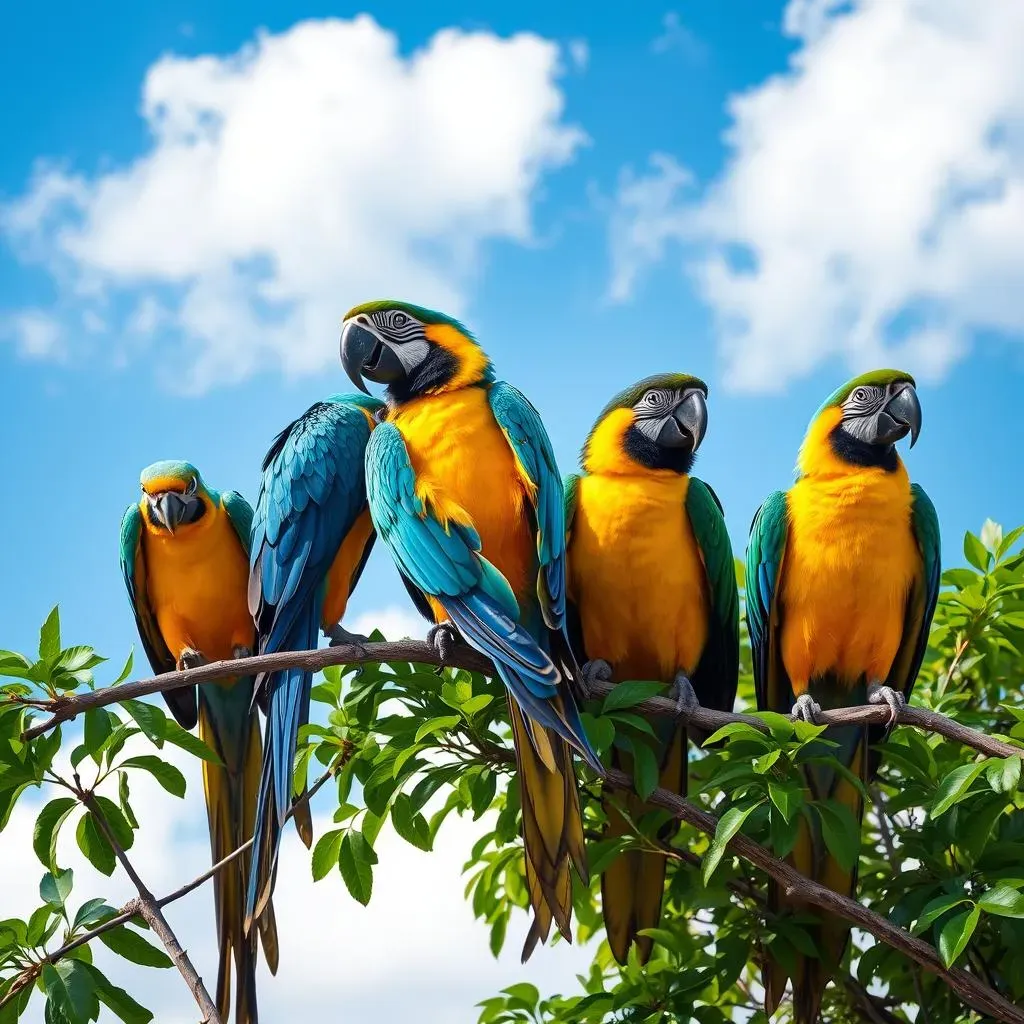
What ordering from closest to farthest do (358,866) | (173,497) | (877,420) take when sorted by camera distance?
(358,866) → (877,420) → (173,497)

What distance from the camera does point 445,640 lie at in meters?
3.01

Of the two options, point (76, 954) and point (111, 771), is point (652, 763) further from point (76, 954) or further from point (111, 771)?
point (76, 954)

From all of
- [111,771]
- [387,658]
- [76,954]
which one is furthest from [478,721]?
[76,954]

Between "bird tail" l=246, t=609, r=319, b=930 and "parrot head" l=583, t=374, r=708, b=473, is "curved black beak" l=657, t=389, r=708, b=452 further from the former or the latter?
"bird tail" l=246, t=609, r=319, b=930

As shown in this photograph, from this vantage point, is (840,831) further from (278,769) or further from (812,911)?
(278,769)

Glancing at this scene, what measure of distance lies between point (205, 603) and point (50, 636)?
2.44 ft

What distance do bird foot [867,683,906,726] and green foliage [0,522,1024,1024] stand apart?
90 millimetres

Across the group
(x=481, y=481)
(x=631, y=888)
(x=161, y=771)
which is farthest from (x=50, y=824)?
(x=631, y=888)

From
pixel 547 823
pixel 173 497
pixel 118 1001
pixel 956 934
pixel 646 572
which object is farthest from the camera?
pixel 173 497

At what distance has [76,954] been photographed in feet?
9.81

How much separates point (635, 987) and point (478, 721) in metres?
1.02

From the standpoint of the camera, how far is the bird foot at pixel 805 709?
3340mm

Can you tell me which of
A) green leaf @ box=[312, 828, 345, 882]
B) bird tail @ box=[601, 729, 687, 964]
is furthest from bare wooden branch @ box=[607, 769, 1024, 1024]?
green leaf @ box=[312, 828, 345, 882]

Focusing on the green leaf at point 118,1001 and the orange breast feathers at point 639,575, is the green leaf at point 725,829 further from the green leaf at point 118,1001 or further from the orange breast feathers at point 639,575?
the green leaf at point 118,1001
